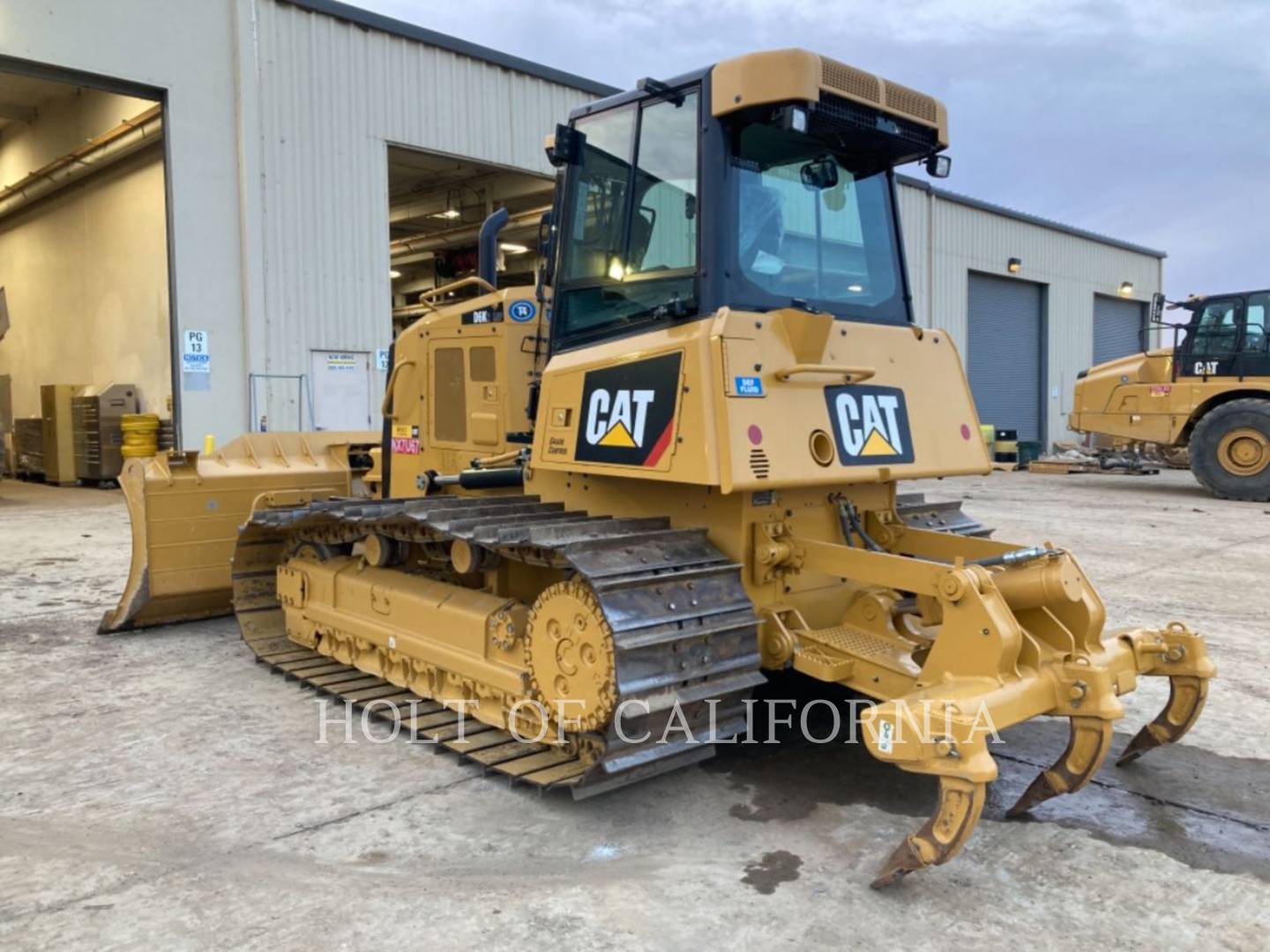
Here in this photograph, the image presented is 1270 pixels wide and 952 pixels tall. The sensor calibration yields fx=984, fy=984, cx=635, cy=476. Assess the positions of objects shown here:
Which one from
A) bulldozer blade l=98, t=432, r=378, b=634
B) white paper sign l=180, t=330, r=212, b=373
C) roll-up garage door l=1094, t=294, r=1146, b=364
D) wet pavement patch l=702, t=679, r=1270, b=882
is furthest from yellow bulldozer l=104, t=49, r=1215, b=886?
roll-up garage door l=1094, t=294, r=1146, b=364

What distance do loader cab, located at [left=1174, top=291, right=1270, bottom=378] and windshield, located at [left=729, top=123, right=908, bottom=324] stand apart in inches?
528

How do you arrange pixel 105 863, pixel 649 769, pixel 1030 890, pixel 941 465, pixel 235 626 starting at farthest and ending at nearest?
1. pixel 235 626
2. pixel 941 465
3. pixel 649 769
4. pixel 105 863
5. pixel 1030 890

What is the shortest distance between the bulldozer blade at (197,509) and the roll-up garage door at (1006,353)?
21.4 metres

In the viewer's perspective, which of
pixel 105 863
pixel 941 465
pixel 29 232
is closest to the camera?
pixel 105 863

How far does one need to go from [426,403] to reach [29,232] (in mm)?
19351

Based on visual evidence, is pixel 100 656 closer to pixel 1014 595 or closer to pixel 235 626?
pixel 235 626

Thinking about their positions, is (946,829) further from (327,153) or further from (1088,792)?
(327,153)

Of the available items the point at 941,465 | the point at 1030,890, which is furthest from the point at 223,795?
the point at 941,465

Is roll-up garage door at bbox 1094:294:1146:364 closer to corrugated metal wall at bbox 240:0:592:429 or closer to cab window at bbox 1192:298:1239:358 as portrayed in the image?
cab window at bbox 1192:298:1239:358

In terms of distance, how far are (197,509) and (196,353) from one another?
25.0ft

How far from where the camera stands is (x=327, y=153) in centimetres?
1401

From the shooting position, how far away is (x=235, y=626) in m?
6.87

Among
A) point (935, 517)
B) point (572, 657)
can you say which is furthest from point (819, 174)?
point (572, 657)

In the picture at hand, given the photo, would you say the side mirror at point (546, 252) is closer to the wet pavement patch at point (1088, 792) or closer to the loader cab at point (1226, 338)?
the wet pavement patch at point (1088, 792)
